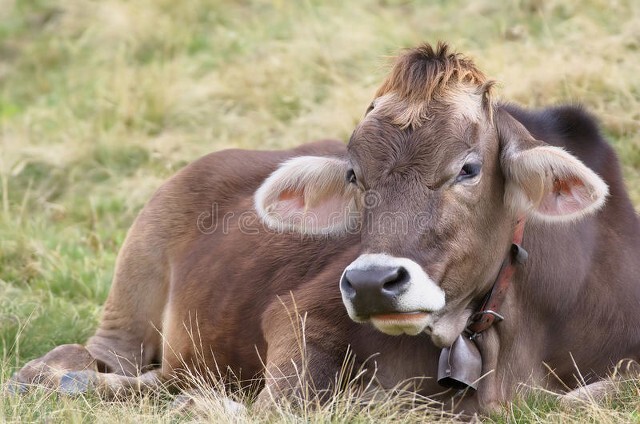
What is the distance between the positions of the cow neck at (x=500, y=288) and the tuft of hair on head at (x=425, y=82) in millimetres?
565

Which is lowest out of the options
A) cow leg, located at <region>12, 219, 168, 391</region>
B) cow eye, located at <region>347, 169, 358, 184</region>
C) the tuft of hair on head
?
cow leg, located at <region>12, 219, 168, 391</region>

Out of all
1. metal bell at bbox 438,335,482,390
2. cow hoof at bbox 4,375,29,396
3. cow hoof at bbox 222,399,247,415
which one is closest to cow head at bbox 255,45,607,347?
metal bell at bbox 438,335,482,390

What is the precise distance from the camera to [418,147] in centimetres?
449

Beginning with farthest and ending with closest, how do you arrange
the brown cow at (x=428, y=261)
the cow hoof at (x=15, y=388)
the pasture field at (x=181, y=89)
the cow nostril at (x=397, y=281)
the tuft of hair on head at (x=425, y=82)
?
the pasture field at (x=181, y=89)
the cow hoof at (x=15, y=388)
the tuft of hair on head at (x=425, y=82)
the brown cow at (x=428, y=261)
the cow nostril at (x=397, y=281)

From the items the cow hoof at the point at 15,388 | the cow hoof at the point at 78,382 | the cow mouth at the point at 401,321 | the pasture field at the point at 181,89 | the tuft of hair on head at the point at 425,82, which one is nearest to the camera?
the cow mouth at the point at 401,321

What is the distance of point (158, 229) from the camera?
6.67m

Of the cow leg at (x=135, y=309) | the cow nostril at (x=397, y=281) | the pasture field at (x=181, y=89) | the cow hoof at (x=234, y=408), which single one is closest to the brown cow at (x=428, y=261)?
the cow nostril at (x=397, y=281)

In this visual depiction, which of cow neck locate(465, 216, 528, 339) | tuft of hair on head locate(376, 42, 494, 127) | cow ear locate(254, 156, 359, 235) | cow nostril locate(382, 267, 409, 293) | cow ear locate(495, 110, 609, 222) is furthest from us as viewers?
cow ear locate(254, 156, 359, 235)

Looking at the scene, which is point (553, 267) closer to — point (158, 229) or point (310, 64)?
point (158, 229)

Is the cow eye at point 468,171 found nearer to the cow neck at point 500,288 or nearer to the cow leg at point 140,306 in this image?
the cow neck at point 500,288

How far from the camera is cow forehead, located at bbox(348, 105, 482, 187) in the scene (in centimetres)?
445

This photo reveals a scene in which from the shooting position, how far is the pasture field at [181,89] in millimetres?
7688

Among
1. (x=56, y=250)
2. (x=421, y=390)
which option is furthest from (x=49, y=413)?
(x=56, y=250)

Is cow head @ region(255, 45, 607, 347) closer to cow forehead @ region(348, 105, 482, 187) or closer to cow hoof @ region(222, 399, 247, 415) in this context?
cow forehead @ region(348, 105, 482, 187)
